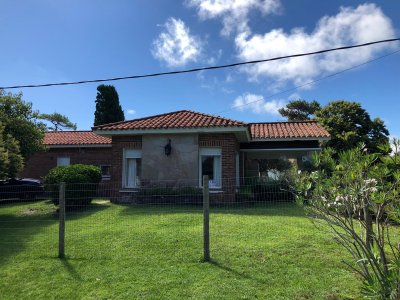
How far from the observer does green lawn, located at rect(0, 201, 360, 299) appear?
5.69 m

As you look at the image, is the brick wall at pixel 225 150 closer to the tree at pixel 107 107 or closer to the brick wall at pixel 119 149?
the brick wall at pixel 119 149

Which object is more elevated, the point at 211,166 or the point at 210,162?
the point at 210,162

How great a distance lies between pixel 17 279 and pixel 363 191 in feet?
18.3

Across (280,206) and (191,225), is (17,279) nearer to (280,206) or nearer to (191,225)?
(191,225)

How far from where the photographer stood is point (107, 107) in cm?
3228

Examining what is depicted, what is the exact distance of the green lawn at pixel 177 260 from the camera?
5.69 m

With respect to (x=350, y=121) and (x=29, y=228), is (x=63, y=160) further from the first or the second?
(x=350, y=121)

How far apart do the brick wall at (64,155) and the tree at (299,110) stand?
21769 mm

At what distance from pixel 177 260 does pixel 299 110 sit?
33872 millimetres

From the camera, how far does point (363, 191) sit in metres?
4.41

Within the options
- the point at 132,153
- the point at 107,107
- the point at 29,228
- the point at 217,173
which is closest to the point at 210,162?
the point at 217,173

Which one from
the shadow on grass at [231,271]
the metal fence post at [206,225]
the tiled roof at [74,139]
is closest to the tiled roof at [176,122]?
the tiled roof at [74,139]

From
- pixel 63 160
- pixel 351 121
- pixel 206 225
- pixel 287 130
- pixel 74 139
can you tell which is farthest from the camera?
pixel 351 121

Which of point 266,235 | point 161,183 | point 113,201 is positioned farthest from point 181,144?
point 266,235
